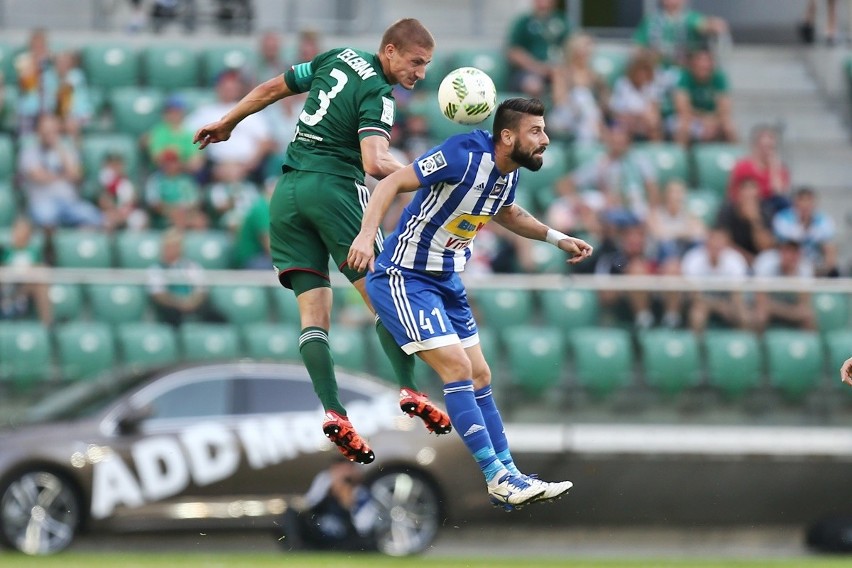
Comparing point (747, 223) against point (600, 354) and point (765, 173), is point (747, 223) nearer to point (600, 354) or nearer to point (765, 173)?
point (765, 173)

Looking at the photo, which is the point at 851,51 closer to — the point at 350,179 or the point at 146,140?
the point at 146,140

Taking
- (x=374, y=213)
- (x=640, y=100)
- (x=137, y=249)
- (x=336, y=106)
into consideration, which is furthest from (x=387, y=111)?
(x=640, y=100)

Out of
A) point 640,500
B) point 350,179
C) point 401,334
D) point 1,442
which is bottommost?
point 640,500

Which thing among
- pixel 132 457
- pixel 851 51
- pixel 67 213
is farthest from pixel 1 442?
pixel 851 51

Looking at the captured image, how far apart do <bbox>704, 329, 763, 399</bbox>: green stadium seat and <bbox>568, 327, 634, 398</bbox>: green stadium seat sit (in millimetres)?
678

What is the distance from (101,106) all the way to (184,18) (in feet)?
7.02

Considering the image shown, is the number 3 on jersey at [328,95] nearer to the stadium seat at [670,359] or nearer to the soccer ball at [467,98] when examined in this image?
the soccer ball at [467,98]

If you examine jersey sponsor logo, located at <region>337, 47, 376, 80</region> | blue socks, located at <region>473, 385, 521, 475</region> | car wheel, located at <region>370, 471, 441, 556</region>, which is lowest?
car wheel, located at <region>370, 471, 441, 556</region>

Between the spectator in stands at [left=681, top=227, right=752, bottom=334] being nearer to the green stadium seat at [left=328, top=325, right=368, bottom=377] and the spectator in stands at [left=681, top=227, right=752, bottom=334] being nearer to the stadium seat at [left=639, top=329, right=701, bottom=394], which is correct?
the stadium seat at [left=639, top=329, right=701, bottom=394]

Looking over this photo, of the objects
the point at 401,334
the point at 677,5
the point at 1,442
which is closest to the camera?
the point at 401,334

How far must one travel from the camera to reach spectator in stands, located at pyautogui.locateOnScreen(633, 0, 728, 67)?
18.5 m

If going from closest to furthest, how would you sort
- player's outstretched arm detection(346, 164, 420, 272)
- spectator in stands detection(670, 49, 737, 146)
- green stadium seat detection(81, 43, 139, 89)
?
1. player's outstretched arm detection(346, 164, 420, 272)
2. spectator in stands detection(670, 49, 737, 146)
3. green stadium seat detection(81, 43, 139, 89)

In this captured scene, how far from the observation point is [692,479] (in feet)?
51.4

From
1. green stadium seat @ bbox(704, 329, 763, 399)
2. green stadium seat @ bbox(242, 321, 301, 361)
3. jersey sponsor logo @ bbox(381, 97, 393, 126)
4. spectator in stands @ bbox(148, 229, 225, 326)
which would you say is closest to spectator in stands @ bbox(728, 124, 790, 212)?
green stadium seat @ bbox(704, 329, 763, 399)
